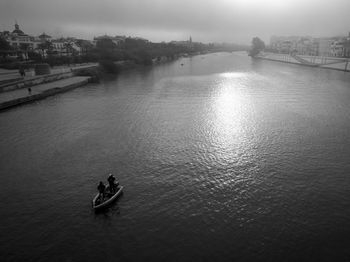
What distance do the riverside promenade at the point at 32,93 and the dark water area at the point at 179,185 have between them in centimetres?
494

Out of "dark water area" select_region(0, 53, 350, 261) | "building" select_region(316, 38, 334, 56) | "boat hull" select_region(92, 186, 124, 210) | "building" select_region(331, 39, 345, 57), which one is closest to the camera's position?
"dark water area" select_region(0, 53, 350, 261)

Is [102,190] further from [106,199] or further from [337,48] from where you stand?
[337,48]

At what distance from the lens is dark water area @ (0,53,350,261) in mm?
11797

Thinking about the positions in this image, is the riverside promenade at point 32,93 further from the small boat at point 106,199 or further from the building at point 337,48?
the building at point 337,48

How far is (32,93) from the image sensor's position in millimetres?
41281

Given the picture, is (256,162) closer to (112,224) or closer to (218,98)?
(112,224)

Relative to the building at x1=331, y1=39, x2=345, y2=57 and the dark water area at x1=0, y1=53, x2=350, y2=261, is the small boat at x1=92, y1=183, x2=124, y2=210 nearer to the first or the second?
the dark water area at x1=0, y1=53, x2=350, y2=261

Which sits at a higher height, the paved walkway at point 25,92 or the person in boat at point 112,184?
the paved walkway at point 25,92

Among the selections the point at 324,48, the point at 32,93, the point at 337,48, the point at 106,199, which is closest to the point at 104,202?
the point at 106,199

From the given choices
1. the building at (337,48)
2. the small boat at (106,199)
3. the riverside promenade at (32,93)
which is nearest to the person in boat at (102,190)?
the small boat at (106,199)

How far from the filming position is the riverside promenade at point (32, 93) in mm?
36338

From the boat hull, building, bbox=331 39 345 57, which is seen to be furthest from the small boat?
building, bbox=331 39 345 57

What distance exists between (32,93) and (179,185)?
116 ft

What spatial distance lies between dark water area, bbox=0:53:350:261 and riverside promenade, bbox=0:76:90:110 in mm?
4941
